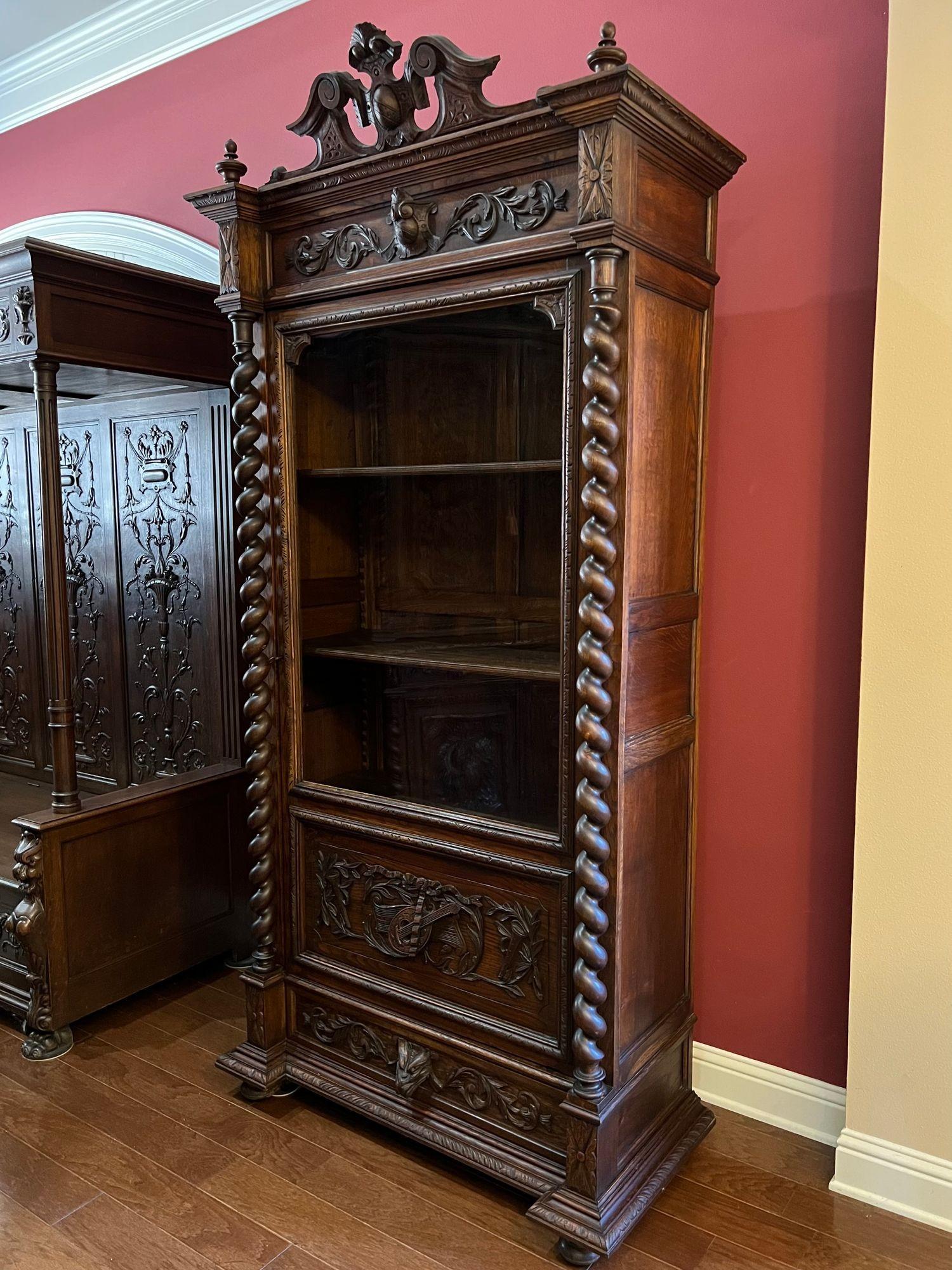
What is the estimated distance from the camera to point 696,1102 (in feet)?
7.73

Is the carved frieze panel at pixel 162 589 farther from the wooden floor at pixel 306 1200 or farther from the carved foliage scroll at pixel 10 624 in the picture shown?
the wooden floor at pixel 306 1200

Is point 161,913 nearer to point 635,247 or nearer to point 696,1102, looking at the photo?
point 696,1102

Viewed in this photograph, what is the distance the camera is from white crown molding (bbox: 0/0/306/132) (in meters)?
3.08

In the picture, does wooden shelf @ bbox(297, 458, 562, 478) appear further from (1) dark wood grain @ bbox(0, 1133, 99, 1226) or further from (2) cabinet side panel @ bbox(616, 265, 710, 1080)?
(1) dark wood grain @ bbox(0, 1133, 99, 1226)

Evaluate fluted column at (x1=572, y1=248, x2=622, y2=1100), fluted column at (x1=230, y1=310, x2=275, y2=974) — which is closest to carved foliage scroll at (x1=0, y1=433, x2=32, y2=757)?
fluted column at (x1=230, y1=310, x2=275, y2=974)

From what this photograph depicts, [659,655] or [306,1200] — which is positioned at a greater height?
[659,655]

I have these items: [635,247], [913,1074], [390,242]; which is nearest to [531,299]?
[635,247]

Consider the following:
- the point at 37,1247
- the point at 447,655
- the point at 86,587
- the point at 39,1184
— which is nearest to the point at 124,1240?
the point at 37,1247

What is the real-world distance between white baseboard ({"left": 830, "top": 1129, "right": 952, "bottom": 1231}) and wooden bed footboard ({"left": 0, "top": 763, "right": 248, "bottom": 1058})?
187 cm

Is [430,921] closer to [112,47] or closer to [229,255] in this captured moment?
[229,255]

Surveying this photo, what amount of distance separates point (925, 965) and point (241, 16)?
3248 mm

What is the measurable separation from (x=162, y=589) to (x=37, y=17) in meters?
2.00

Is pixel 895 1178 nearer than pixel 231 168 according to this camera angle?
Yes

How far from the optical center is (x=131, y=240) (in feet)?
11.2
